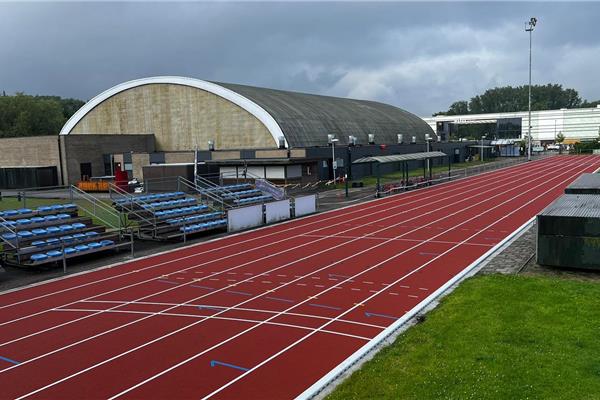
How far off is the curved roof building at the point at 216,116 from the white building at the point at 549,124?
219 feet

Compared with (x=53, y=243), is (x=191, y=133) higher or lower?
higher

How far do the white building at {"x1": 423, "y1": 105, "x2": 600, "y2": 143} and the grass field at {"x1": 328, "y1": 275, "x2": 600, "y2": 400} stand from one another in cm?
11459

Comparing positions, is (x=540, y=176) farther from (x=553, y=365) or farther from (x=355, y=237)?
(x=553, y=365)

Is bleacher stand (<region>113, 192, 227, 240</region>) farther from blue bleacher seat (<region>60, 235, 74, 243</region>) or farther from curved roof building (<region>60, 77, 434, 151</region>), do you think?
curved roof building (<region>60, 77, 434, 151</region>)

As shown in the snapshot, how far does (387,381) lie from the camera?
8070 millimetres

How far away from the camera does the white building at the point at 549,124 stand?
4796 inches

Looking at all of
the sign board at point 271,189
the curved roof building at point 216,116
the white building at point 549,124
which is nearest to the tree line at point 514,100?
the white building at point 549,124

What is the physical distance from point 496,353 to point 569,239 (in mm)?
7567

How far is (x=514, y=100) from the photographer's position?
191375 mm

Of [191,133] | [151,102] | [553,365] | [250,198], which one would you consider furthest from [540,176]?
[553,365]

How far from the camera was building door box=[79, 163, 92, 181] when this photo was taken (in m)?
51.5

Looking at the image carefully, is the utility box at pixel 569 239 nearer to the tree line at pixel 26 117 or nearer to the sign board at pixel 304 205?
the sign board at pixel 304 205

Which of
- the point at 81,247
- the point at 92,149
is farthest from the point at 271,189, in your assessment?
the point at 92,149

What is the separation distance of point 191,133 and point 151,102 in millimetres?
6808
